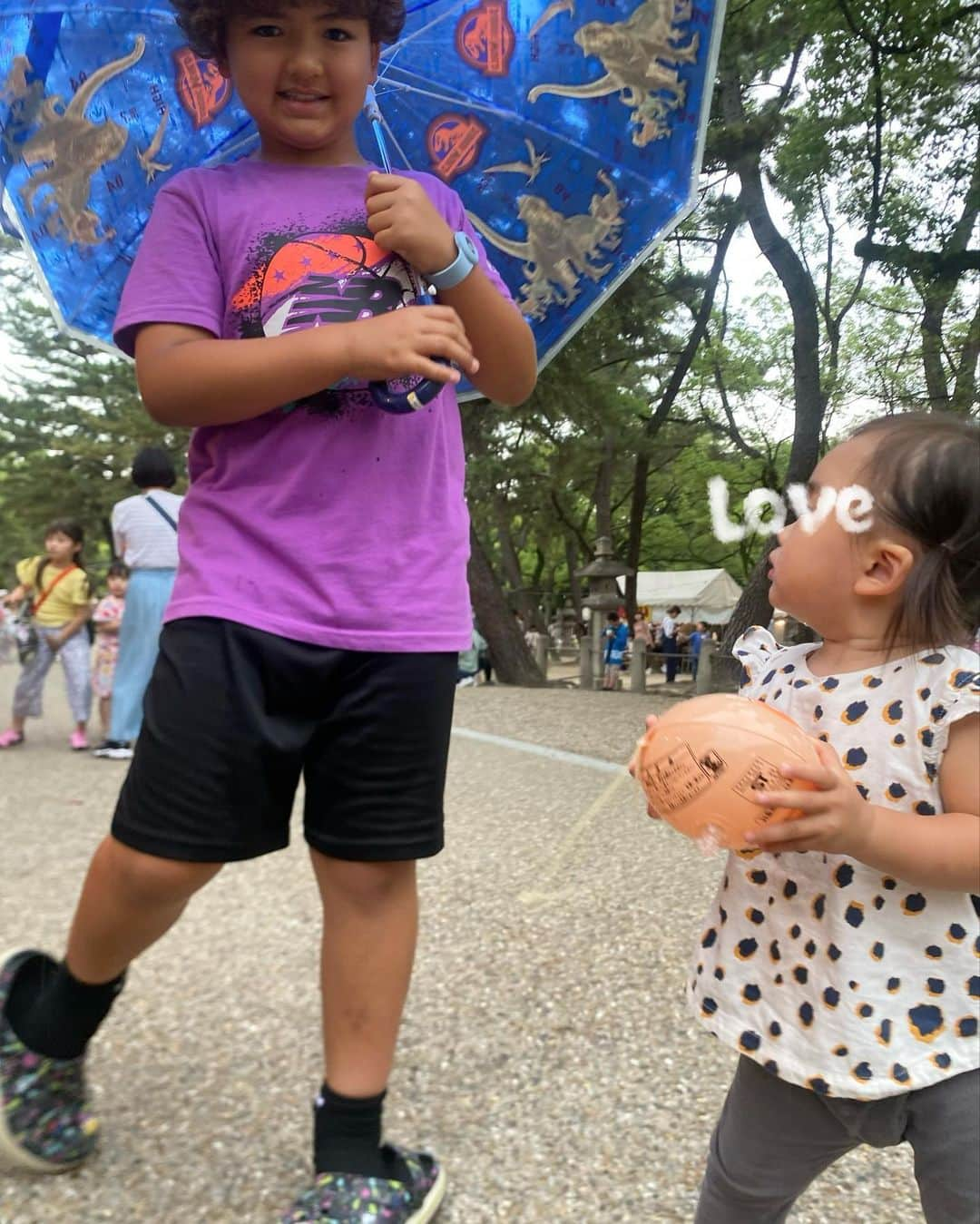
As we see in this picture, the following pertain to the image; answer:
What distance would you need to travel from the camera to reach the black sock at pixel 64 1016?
127 cm

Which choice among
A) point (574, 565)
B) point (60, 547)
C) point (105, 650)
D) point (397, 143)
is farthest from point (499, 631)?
point (574, 565)

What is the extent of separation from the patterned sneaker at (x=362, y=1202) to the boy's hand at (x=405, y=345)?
0.99m

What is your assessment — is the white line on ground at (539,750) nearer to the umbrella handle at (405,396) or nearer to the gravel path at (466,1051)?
the gravel path at (466,1051)

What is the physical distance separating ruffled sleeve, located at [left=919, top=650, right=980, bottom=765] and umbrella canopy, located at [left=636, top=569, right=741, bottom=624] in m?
14.6

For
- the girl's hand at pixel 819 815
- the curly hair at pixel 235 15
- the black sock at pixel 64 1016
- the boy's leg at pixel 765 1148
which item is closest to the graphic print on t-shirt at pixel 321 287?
the curly hair at pixel 235 15

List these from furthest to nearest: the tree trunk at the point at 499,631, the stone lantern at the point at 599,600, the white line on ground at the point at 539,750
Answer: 1. the stone lantern at the point at 599,600
2. the tree trunk at the point at 499,631
3. the white line on ground at the point at 539,750

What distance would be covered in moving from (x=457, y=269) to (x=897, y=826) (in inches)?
31.5

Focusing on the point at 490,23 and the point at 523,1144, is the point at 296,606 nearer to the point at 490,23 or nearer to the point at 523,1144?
the point at 523,1144

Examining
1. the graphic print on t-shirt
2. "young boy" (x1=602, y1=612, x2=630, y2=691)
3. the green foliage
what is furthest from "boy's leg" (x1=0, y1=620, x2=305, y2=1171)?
the green foliage

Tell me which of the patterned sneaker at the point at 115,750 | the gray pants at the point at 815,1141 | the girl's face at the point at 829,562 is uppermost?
the girl's face at the point at 829,562

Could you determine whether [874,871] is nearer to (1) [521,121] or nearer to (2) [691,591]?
(1) [521,121]

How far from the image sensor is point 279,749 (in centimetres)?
117

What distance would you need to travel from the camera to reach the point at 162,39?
1466 mm

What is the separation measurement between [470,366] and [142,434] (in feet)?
52.1
